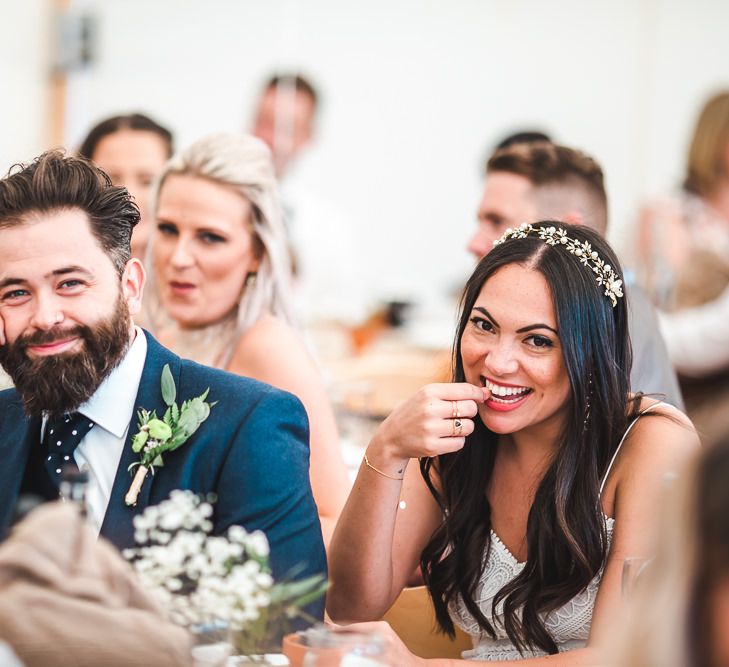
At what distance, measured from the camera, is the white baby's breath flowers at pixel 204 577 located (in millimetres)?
1520

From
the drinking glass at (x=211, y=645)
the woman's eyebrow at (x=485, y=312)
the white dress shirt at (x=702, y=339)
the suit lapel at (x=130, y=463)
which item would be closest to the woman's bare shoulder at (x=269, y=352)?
the suit lapel at (x=130, y=463)

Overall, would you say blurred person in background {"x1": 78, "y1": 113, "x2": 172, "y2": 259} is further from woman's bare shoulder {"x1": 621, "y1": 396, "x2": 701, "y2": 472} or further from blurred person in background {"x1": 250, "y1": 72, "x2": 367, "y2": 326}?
woman's bare shoulder {"x1": 621, "y1": 396, "x2": 701, "y2": 472}

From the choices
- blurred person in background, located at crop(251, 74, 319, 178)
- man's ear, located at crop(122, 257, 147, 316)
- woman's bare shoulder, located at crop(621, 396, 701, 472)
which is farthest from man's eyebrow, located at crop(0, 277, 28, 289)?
blurred person in background, located at crop(251, 74, 319, 178)

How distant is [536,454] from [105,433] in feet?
3.14

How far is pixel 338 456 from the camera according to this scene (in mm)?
3191

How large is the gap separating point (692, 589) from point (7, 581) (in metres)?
0.81

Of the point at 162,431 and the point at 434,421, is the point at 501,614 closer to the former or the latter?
the point at 434,421

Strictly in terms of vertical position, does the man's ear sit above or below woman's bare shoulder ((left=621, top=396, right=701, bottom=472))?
above

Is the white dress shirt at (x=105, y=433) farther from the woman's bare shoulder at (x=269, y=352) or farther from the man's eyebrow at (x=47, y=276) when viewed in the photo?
the woman's bare shoulder at (x=269, y=352)

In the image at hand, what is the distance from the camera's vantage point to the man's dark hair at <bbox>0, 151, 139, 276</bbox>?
2.31 metres

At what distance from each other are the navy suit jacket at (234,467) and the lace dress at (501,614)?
0.49 meters

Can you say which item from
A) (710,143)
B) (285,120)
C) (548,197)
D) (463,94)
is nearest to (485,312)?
(548,197)

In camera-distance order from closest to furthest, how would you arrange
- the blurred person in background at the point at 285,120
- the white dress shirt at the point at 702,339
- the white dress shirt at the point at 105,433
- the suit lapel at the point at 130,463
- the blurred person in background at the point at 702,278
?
1. the suit lapel at the point at 130,463
2. the white dress shirt at the point at 105,433
3. the blurred person in background at the point at 702,278
4. the white dress shirt at the point at 702,339
5. the blurred person in background at the point at 285,120

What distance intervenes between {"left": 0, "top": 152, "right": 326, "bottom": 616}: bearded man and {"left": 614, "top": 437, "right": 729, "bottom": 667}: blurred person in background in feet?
3.99
